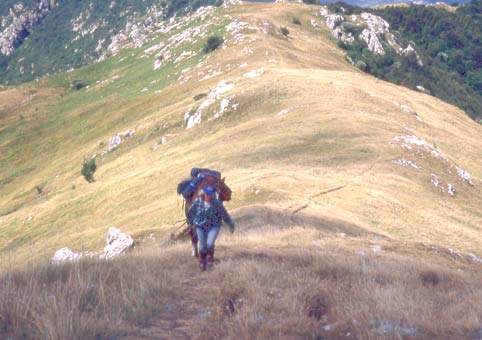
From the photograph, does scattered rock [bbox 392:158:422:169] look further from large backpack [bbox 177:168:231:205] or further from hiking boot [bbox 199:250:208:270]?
hiking boot [bbox 199:250:208:270]

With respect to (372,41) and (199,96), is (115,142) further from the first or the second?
(372,41)

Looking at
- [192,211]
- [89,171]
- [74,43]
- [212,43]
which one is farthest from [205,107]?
[74,43]

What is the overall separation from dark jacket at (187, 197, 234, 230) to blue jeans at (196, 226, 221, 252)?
0.06 metres

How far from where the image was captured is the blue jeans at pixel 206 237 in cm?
811

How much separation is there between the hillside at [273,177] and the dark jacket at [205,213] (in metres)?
0.69

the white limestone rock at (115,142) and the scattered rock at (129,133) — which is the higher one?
the scattered rock at (129,133)

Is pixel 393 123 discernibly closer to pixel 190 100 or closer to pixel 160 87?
pixel 190 100

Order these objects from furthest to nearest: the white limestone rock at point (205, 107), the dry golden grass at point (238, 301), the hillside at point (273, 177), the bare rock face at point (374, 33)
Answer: the bare rock face at point (374, 33)
the white limestone rock at point (205, 107)
the hillside at point (273, 177)
the dry golden grass at point (238, 301)

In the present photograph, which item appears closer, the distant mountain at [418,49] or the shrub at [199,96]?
the shrub at [199,96]

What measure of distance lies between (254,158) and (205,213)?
650 inches

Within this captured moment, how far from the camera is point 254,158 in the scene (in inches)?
977

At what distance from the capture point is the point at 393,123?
3114cm

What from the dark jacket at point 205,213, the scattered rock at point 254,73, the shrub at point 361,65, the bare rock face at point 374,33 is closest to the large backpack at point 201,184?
the dark jacket at point 205,213

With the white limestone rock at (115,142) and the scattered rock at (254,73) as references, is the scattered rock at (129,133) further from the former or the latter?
the scattered rock at (254,73)
